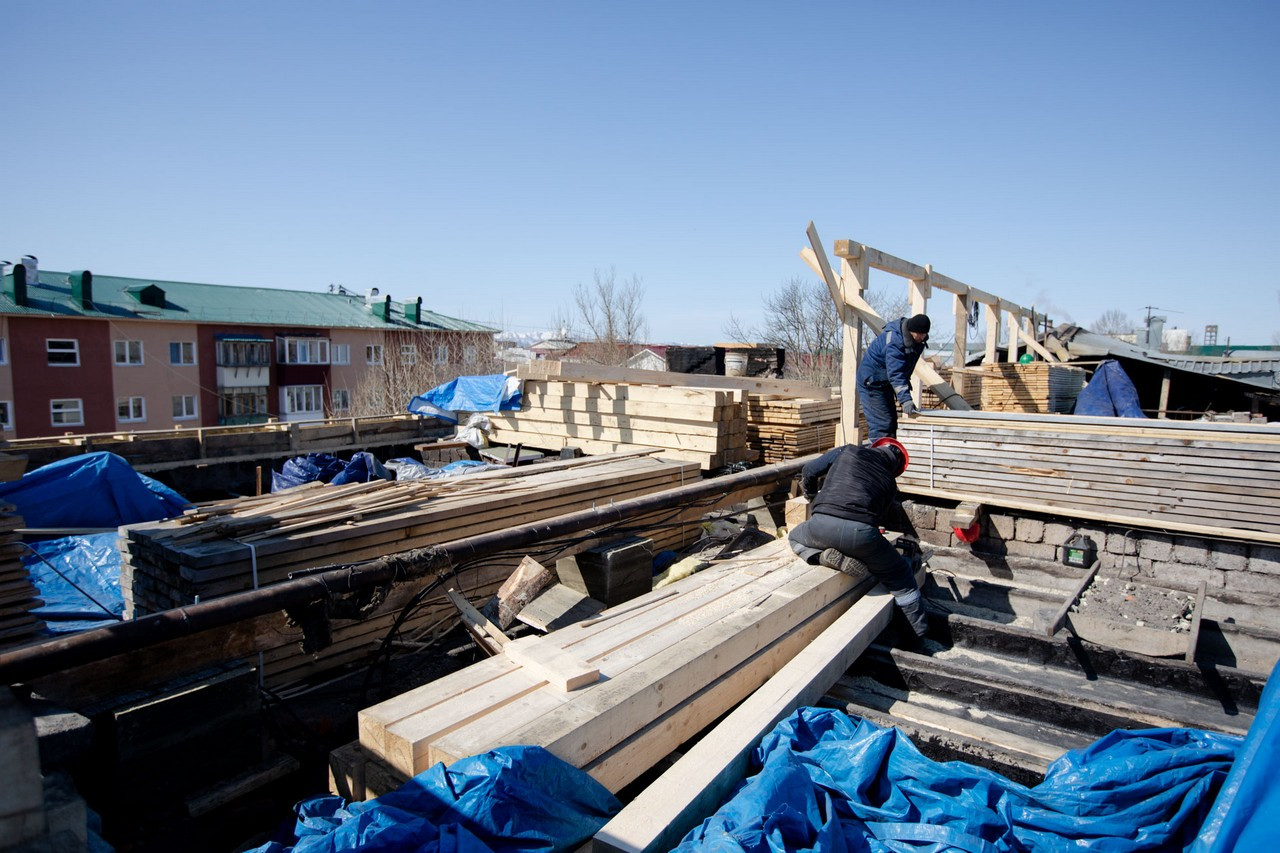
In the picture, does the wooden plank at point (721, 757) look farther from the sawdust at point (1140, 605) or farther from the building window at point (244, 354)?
the building window at point (244, 354)

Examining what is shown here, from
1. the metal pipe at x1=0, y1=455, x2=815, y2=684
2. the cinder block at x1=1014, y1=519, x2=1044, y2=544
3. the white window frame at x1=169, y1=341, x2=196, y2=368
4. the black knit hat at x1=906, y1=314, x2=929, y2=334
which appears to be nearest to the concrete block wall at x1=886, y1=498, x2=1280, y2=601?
the cinder block at x1=1014, y1=519, x2=1044, y2=544

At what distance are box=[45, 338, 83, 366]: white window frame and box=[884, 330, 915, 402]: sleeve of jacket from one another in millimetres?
39179

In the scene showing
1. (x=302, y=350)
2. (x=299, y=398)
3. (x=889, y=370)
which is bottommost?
(x=299, y=398)

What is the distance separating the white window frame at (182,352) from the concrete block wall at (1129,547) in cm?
4036

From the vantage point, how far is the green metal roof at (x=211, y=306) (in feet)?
111

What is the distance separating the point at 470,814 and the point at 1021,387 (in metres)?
15.3

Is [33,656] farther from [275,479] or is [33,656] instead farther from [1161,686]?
[275,479]

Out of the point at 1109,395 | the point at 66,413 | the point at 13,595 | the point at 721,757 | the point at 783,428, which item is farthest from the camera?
the point at 66,413

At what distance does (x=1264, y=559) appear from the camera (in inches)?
253

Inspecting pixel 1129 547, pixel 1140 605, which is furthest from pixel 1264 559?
pixel 1140 605

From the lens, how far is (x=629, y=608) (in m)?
4.91

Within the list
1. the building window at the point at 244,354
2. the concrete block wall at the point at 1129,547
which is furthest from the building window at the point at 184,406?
the concrete block wall at the point at 1129,547

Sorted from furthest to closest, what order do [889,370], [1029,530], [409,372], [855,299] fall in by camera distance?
[409,372] → [855,299] → [889,370] → [1029,530]

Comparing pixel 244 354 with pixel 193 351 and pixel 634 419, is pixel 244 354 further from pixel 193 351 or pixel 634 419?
pixel 634 419
